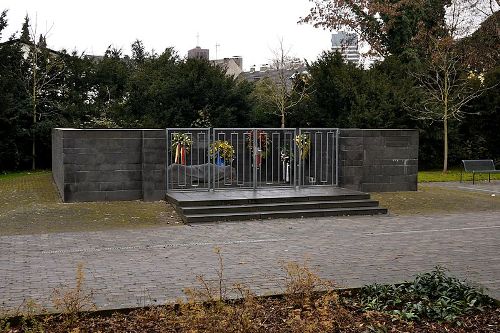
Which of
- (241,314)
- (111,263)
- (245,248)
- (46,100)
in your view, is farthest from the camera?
(46,100)

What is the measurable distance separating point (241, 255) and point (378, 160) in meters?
9.65

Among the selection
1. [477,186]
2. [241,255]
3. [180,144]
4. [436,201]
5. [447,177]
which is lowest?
[241,255]

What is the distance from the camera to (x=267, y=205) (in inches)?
527

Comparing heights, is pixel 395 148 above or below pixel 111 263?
above

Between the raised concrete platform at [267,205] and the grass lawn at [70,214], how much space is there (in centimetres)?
44

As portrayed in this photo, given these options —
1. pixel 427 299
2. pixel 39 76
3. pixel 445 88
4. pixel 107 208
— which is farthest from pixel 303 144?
pixel 39 76

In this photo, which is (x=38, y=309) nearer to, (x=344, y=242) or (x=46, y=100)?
(x=344, y=242)

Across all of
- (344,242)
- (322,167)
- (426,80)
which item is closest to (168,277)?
(344,242)

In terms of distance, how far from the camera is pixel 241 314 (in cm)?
502

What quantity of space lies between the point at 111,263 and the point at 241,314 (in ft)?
12.6

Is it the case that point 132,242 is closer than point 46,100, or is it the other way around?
point 132,242

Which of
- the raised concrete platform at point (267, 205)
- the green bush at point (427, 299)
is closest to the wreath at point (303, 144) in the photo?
the raised concrete platform at point (267, 205)

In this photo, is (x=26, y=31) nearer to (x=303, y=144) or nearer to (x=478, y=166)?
(x=303, y=144)

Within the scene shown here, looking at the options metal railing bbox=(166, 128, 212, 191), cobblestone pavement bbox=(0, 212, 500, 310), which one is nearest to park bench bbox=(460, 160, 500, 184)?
cobblestone pavement bbox=(0, 212, 500, 310)
